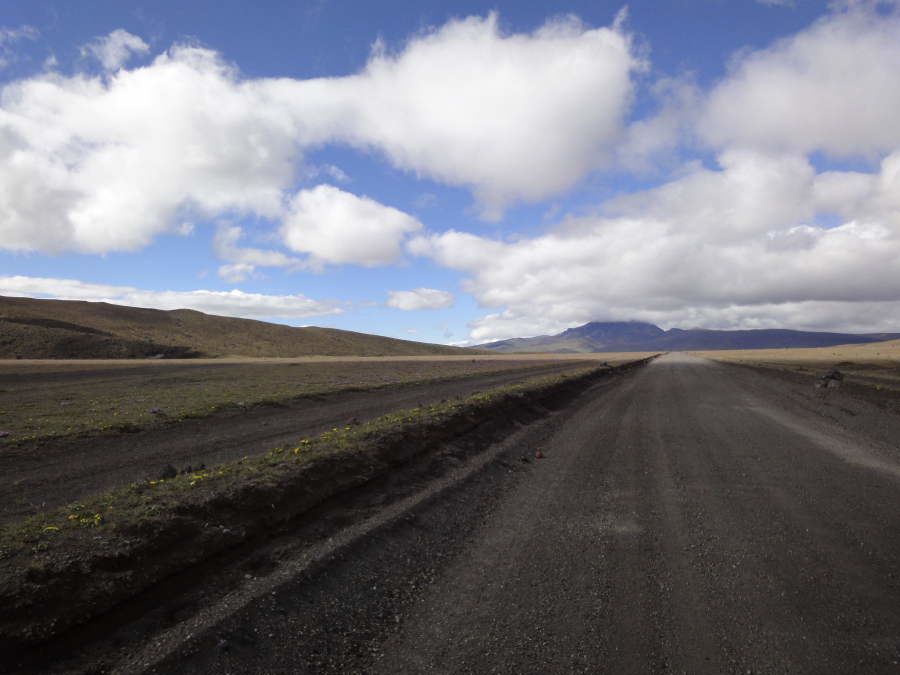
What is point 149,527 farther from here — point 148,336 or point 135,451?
point 148,336

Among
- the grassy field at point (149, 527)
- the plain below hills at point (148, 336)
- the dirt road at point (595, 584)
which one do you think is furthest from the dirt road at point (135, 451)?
the plain below hills at point (148, 336)

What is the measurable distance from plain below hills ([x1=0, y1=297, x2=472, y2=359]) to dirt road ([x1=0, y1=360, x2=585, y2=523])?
70.1m

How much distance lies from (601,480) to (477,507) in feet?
9.68

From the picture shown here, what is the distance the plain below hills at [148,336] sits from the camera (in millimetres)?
75312

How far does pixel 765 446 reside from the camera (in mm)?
13195

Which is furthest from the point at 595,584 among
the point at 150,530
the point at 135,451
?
the point at 135,451

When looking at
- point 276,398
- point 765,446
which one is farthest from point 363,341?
point 765,446

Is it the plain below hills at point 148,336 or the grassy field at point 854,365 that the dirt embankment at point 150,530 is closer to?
the grassy field at point 854,365

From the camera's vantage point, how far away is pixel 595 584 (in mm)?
5668

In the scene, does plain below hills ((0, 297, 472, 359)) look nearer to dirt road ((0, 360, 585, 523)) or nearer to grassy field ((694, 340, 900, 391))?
dirt road ((0, 360, 585, 523))

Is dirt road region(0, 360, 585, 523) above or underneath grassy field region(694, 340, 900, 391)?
above

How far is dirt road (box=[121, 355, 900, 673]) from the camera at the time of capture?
14.3 feet

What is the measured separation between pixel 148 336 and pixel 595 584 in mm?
127953

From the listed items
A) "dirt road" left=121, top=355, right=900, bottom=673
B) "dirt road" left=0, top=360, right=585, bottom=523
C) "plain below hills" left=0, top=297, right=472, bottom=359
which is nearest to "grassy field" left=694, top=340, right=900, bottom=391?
"dirt road" left=121, top=355, right=900, bottom=673
